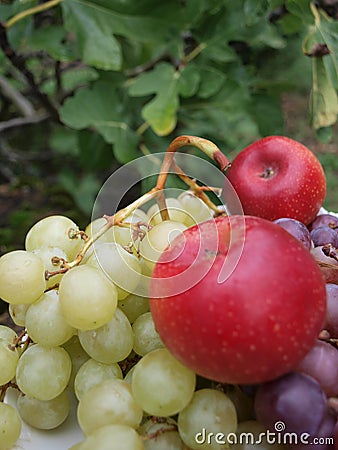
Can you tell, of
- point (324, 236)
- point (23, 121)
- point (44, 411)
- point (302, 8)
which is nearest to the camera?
point (44, 411)

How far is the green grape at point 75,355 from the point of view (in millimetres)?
530

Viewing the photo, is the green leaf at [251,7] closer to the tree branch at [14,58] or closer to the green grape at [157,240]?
the tree branch at [14,58]

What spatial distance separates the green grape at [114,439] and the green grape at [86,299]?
92mm

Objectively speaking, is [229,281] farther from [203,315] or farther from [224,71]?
[224,71]

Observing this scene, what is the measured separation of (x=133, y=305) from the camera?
0.54 meters

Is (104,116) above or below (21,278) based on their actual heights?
below

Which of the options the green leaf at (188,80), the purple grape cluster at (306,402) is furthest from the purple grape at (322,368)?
the green leaf at (188,80)

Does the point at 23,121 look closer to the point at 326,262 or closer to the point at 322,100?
the point at 322,100

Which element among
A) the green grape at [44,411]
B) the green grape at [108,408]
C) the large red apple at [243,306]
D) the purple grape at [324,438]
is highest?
the large red apple at [243,306]

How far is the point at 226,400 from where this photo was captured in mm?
450

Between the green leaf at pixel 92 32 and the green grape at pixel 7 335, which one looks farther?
the green leaf at pixel 92 32

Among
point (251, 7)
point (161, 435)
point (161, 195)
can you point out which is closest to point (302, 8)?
point (251, 7)

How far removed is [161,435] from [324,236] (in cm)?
30

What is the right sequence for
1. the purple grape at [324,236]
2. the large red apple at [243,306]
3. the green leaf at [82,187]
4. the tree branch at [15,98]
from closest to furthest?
the large red apple at [243,306] < the purple grape at [324,236] < the green leaf at [82,187] < the tree branch at [15,98]
